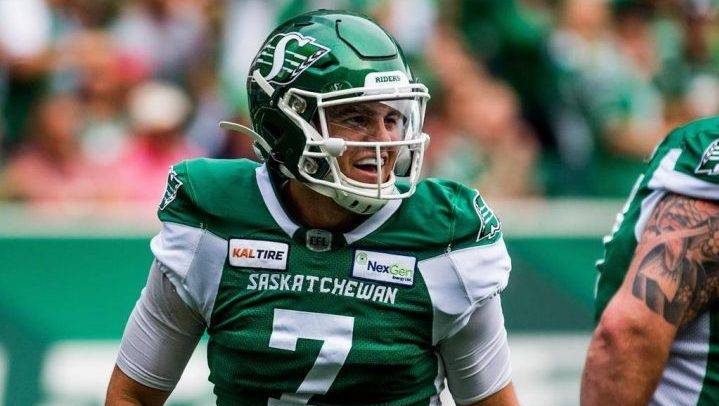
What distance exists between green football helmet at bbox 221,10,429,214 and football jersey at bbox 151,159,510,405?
11 centimetres

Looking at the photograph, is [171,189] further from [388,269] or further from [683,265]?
[683,265]

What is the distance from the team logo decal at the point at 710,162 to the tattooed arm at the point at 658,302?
77 millimetres

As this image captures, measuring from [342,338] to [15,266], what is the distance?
3391mm

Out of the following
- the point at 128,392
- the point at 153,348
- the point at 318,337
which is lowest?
the point at 128,392

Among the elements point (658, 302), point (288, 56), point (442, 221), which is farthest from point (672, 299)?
point (288, 56)

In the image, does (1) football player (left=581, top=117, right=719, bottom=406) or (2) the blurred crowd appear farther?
(2) the blurred crowd

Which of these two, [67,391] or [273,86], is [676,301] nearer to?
[273,86]

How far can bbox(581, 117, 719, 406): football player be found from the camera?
3.25 meters

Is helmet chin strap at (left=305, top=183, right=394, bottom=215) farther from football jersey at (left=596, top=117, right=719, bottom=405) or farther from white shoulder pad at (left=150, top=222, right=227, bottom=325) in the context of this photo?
football jersey at (left=596, top=117, right=719, bottom=405)

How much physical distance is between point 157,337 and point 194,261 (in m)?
0.25

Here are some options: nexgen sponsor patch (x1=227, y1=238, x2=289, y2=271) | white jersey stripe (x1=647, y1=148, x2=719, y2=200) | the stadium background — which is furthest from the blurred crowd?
white jersey stripe (x1=647, y1=148, x2=719, y2=200)

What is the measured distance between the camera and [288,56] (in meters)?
3.25

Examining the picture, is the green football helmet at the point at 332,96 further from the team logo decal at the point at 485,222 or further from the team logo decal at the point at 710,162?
the team logo decal at the point at 710,162

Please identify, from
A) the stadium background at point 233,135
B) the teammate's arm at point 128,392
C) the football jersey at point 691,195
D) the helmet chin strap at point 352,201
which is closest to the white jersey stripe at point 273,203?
the helmet chin strap at point 352,201
